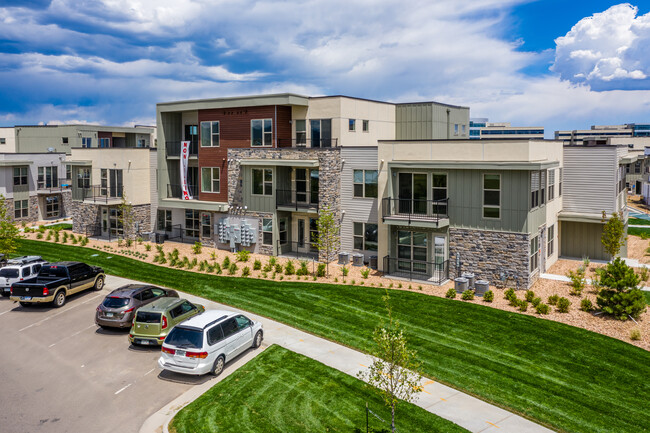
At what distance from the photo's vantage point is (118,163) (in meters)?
40.3

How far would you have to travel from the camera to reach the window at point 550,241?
30.3 m

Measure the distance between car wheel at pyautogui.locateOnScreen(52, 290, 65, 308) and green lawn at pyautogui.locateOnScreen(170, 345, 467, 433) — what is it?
39.0 feet

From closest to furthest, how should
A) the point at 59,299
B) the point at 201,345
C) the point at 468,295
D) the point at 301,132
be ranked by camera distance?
1. the point at 201,345
2. the point at 468,295
3. the point at 59,299
4. the point at 301,132

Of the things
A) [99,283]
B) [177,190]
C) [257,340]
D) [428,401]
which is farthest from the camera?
[177,190]

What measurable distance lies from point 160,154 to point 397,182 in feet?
66.0

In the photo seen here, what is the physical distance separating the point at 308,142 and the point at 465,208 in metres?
12.6

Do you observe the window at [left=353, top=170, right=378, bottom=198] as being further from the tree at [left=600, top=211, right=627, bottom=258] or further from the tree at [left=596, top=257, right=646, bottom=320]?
the tree at [left=596, top=257, right=646, bottom=320]

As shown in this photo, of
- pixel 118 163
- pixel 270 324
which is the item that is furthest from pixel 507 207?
pixel 118 163

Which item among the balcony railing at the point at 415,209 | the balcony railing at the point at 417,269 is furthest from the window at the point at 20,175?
the balcony railing at the point at 417,269

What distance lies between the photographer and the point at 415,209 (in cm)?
2802

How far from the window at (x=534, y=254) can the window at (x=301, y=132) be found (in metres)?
15.9

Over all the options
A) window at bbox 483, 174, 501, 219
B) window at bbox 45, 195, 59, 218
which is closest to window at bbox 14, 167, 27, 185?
window at bbox 45, 195, 59, 218

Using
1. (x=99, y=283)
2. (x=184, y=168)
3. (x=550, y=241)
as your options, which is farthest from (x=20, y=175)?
(x=550, y=241)

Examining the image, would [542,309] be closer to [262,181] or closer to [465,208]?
[465,208]
